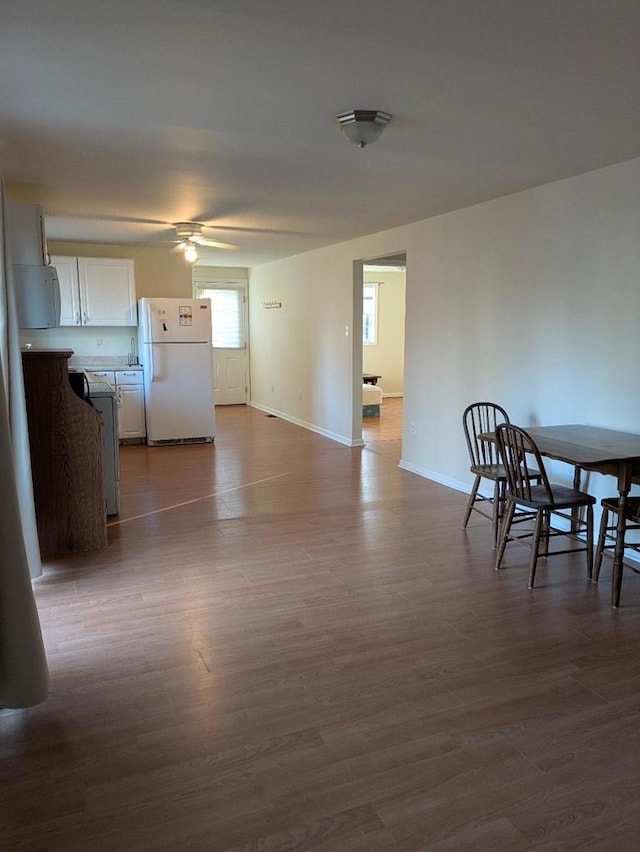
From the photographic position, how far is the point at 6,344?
300 centimetres

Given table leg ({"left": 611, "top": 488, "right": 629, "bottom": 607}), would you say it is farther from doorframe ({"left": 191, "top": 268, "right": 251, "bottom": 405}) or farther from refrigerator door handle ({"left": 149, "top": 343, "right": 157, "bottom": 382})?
doorframe ({"left": 191, "top": 268, "right": 251, "bottom": 405})

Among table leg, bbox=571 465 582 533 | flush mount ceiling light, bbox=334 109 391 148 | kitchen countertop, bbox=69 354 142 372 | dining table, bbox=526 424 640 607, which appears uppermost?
flush mount ceiling light, bbox=334 109 391 148

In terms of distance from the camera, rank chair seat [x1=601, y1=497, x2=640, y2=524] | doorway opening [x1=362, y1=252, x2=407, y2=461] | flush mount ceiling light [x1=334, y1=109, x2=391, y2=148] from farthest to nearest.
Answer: doorway opening [x1=362, y1=252, x2=407, y2=461] → chair seat [x1=601, y1=497, x2=640, y2=524] → flush mount ceiling light [x1=334, y1=109, x2=391, y2=148]

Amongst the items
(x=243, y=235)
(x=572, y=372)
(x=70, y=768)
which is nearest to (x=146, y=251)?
(x=243, y=235)

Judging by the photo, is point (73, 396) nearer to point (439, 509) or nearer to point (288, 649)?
point (288, 649)

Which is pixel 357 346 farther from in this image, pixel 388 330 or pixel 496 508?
pixel 388 330

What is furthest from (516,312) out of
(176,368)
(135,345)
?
(135,345)

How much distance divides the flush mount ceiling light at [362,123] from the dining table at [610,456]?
6.01ft

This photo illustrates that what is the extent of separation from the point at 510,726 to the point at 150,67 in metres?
2.68

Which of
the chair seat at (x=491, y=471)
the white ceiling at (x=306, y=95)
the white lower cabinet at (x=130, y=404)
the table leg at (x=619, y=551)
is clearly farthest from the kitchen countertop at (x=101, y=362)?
the table leg at (x=619, y=551)

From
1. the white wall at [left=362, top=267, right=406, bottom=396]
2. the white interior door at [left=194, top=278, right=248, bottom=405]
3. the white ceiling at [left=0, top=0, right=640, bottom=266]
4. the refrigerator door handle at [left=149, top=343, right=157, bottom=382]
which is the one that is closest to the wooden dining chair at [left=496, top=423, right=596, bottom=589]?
the white ceiling at [left=0, top=0, right=640, bottom=266]

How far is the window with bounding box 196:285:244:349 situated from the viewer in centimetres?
1030

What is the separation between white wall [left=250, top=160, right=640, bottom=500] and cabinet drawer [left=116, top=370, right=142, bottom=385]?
91.0 inches

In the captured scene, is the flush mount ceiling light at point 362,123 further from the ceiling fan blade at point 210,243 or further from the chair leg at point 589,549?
the ceiling fan blade at point 210,243
